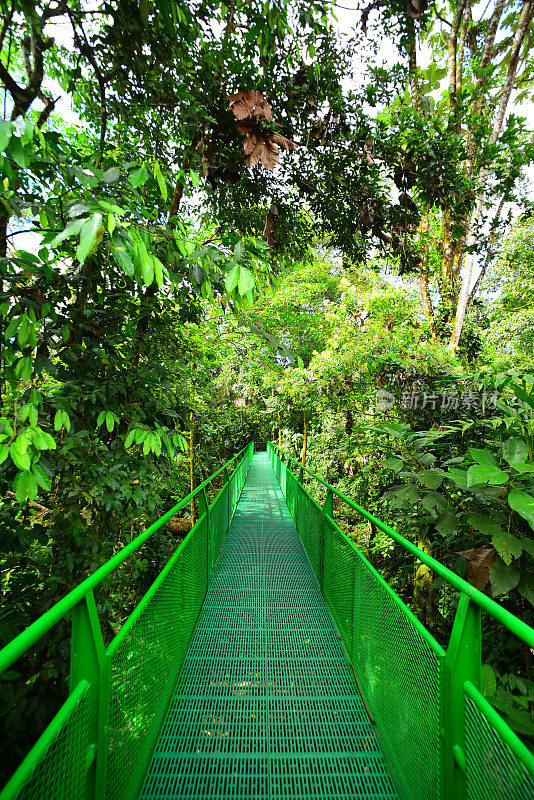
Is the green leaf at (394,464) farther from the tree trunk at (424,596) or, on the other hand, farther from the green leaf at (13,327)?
the tree trunk at (424,596)

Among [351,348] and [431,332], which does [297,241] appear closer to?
[351,348]

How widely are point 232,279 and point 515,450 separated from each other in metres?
1.98

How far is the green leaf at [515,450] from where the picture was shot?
7.16 feet

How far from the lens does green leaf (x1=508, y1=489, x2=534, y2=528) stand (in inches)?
75.5

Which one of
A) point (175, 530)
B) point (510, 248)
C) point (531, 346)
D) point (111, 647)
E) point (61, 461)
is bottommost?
point (175, 530)

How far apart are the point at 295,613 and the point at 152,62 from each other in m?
5.20

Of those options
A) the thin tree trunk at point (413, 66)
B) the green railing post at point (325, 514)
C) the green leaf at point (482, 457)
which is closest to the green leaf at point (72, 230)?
the green leaf at point (482, 457)

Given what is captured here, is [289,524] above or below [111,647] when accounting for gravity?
below

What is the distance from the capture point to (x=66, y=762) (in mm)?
1069

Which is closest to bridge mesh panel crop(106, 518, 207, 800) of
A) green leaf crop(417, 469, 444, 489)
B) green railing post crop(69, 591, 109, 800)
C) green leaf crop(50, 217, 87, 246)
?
green railing post crop(69, 591, 109, 800)

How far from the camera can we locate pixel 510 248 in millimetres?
14969

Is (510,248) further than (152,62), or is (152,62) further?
(510,248)

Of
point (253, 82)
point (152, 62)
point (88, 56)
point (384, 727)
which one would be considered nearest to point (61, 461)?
point (384, 727)

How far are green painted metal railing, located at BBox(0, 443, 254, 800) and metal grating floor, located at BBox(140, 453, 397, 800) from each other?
194 mm
